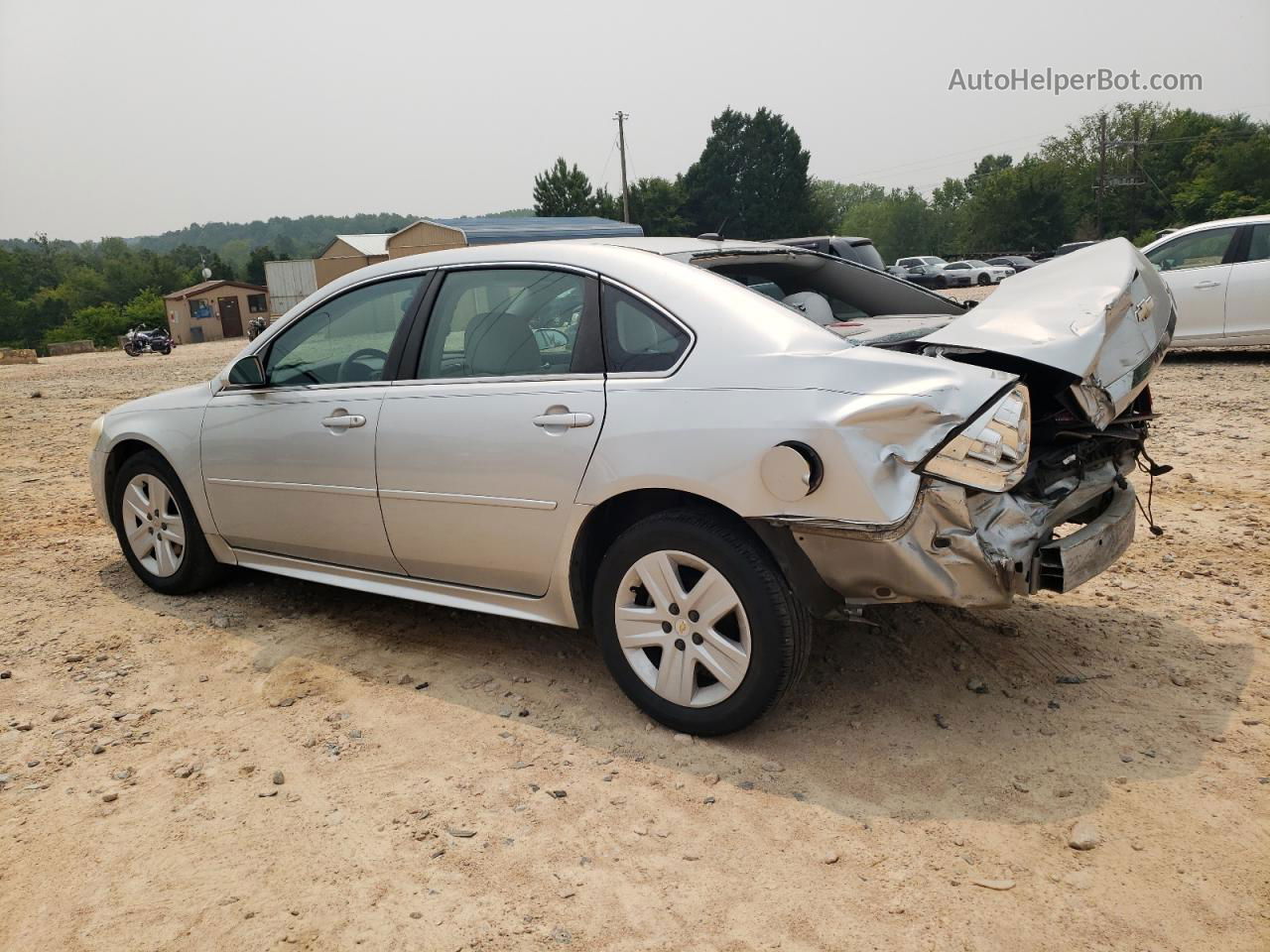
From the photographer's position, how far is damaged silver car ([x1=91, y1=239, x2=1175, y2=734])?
276 centimetres

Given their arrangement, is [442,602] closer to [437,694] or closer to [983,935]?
[437,694]

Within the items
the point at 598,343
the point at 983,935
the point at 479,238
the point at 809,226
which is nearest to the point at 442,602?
the point at 598,343

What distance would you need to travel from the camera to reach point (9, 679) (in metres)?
3.98

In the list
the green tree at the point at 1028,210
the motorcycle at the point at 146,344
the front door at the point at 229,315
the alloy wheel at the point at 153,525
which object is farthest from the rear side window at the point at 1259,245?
the green tree at the point at 1028,210

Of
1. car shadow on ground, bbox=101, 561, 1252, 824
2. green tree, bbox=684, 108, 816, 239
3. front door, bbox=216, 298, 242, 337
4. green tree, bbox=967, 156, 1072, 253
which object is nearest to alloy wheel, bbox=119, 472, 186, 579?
car shadow on ground, bbox=101, 561, 1252, 824

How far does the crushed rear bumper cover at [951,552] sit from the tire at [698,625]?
0.58ft

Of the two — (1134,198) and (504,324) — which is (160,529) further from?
(1134,198)

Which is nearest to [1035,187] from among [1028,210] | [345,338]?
[1028,210]

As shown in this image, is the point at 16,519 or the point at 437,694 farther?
the point at 16,519

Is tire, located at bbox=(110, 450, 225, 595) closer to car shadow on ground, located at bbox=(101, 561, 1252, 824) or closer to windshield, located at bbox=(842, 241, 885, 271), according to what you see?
car shadow on ground, located at bbox=(101, 561, 1252, 824)

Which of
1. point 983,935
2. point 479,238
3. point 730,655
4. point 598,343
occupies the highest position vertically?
point 479,238

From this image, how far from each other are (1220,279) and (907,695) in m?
9.08

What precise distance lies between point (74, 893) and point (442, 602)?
1.54 m

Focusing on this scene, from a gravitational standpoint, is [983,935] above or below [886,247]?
below
